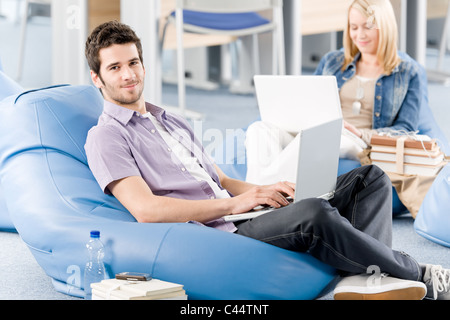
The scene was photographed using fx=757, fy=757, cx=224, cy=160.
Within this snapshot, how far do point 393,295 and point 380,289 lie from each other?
0.04m

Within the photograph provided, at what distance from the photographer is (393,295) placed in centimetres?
198

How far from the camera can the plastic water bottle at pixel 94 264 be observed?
6.72 ft

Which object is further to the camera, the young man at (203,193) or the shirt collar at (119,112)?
the shirt collar at (119,112)

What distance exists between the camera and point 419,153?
10.1 feet

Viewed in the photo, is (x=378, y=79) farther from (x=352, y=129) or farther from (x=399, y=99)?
(x=352, y=129)

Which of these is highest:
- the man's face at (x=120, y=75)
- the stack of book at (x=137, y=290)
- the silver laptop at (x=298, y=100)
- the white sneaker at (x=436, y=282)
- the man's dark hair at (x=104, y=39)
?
the man's dark hair at (x=104, y=39)

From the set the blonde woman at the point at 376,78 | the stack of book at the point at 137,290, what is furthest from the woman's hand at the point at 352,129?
the stack of book at the point at 137,290

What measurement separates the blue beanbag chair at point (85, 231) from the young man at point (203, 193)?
0.25ft

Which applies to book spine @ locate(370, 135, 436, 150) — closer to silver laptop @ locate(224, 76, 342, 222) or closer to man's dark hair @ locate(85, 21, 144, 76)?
silver laptop @ locate(224, 76, 342, 222)

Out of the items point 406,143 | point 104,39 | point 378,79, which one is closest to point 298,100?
point 406,143

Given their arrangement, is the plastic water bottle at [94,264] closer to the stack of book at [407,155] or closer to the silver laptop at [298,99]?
the silver laptop at [298,99]

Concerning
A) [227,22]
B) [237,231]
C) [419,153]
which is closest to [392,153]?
[419,153]

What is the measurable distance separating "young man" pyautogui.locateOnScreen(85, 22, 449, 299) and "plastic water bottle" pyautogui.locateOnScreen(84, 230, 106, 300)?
0.45ft

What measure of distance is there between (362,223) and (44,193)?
942 mm
